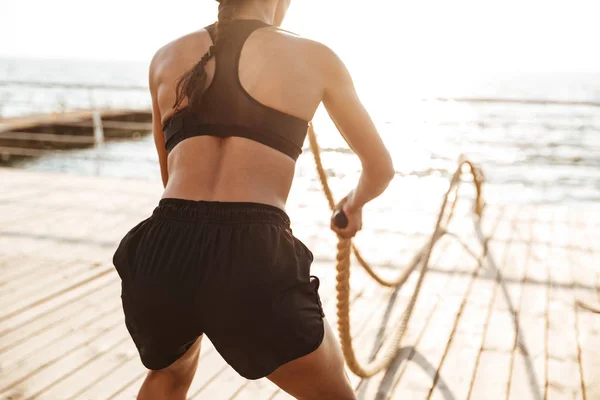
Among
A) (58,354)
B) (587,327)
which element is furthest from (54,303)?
(587,327)

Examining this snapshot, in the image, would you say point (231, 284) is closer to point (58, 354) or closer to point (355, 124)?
point (355, 124)

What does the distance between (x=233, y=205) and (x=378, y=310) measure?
2.14m

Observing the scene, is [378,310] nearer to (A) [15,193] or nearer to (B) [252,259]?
(B) [252,259]

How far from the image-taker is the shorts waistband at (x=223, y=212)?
1175 millimetres

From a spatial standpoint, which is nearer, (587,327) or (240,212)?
(240,212)

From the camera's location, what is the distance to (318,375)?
1.25 metres

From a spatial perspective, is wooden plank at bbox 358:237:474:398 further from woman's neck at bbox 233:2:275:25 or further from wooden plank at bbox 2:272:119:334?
wooden plank at bbox 2:272:119:334

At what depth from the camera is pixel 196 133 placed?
1.23 metres

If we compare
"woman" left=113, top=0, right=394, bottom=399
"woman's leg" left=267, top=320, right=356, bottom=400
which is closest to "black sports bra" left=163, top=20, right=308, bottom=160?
"woman" left=113, top=0, right=394, bottom=399

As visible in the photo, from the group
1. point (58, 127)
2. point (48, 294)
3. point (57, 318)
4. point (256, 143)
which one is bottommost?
point (58, 127)

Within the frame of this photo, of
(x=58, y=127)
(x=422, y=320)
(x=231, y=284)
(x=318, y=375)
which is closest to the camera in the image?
(x=231, y=284)

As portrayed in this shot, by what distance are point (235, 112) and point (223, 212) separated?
0.67ft

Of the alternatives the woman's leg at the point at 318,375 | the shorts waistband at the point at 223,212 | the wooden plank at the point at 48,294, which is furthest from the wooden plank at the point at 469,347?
the wooden plank at the point at 48,294

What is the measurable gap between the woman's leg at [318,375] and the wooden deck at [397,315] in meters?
Result: 1.06
